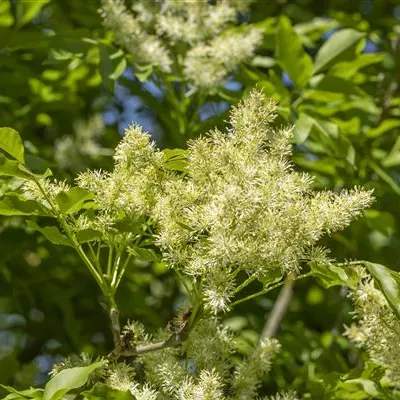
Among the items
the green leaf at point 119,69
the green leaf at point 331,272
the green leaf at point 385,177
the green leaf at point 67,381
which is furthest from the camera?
the green leaf at point 385,177

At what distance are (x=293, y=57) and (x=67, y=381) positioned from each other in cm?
153

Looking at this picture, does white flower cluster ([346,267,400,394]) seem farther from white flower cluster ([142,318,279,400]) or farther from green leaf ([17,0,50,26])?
green leaf ([17,0,50,26])

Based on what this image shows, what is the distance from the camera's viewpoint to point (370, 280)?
213 centimetres

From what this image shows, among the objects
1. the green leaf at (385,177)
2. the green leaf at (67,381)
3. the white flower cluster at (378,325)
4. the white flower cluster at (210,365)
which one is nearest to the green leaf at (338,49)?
the green leaf at (385,177)

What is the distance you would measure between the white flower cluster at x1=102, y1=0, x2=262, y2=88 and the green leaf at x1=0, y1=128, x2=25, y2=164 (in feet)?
3.00

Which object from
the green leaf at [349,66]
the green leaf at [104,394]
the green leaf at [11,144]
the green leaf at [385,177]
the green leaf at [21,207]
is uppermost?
the green leaf at [11,144]

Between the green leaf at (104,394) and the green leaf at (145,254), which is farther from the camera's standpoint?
the green leaf at (145,254)

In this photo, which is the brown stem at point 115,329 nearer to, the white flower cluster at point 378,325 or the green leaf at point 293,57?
the white flower cluster at point 378,325

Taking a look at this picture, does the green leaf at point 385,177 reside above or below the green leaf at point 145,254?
below

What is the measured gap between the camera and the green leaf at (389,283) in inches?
74.2

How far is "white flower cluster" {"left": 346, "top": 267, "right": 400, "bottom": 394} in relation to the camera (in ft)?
6.56

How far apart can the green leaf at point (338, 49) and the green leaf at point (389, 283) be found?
126 cm

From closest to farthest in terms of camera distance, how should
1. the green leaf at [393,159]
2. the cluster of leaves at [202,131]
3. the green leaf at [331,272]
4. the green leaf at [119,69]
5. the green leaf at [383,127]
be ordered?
1. the green leaf at [331,272]
2. the green leaf at [119,69]
3. the cluster of leaves at [202,131]
4. the green leaf at [393,159]
5. the green leaf at [383,127]

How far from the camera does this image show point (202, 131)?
3.04 meters
